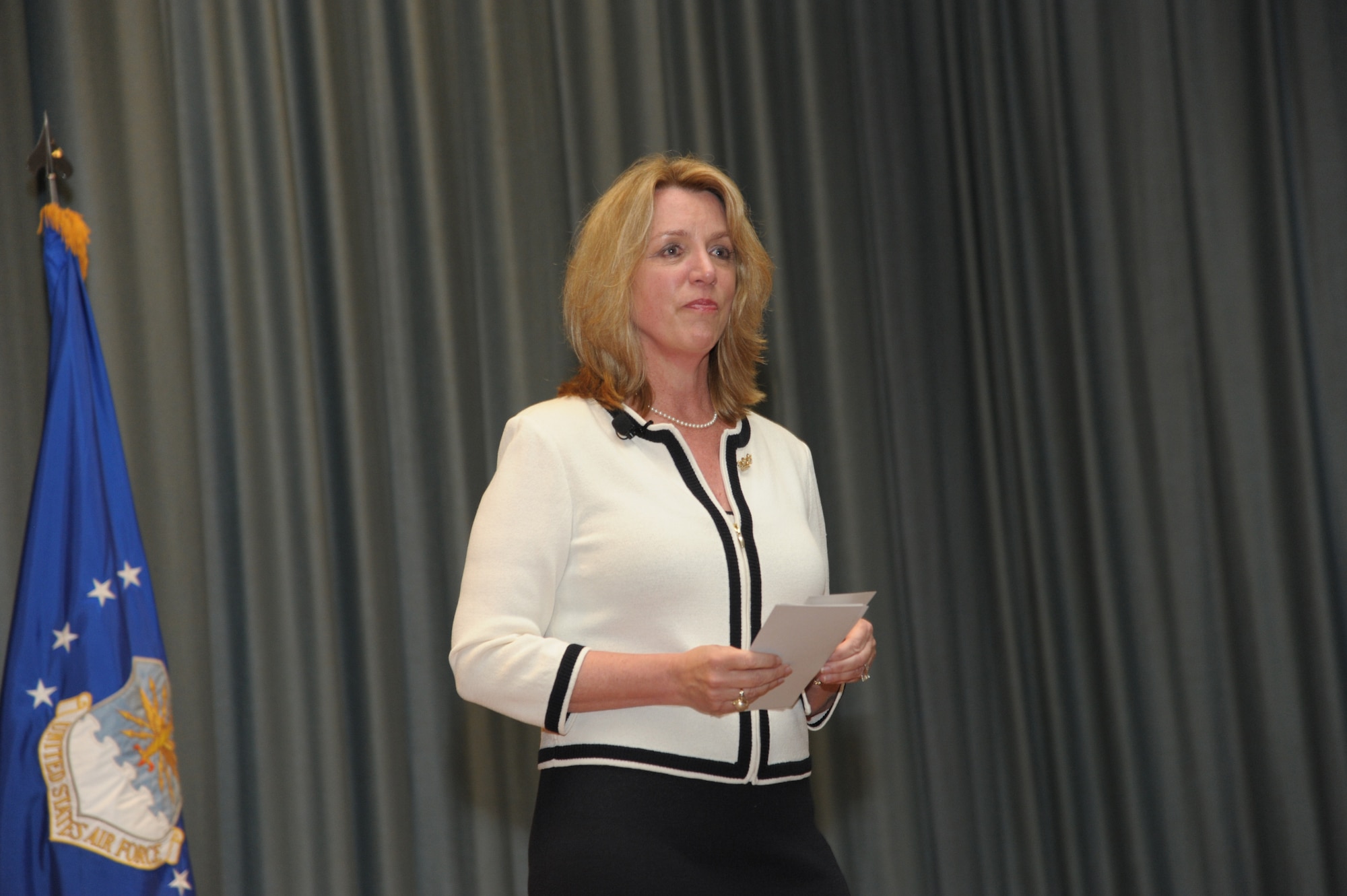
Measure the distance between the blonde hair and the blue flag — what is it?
136 cm

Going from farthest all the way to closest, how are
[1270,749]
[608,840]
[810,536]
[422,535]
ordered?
[1270,749] → [422,535] → [810,536] → [608,840]

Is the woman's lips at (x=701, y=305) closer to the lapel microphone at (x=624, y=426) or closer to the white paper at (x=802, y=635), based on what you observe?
the lapel microphone at (x=624, y=426)

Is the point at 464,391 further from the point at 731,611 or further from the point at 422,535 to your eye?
the point at 731,611

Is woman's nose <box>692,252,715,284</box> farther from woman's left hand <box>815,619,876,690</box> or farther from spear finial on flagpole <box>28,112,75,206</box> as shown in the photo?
spear finial on flagpole <box>28,112,75,206</box>

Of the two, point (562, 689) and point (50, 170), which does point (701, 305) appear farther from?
point (50, 170)

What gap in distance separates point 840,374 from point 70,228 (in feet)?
7.55

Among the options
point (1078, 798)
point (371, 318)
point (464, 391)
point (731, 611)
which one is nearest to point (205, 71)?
point (371, 318)

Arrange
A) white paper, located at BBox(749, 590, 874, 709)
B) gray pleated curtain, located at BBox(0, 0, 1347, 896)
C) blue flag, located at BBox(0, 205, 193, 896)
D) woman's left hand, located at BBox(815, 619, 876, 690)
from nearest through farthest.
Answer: white paper, located at BBox(749, 590, 874, 709) < woman's left hand, located at BBox(815, 619, 876, 690) < blue flag, located at BBox(0, 205, 193, 896) < gray pleated curtain, located at BBox(0, 0, 1347, 896)

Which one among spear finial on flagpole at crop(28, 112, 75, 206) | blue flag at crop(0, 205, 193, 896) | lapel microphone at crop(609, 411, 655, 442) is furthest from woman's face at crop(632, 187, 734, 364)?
spear finial on flagpole at crop(28, 112, 75, 206)

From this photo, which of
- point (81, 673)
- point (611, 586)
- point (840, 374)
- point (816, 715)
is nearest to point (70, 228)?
point (81, 673)

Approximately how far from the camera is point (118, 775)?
2.67m

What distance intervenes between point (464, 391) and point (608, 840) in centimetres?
210

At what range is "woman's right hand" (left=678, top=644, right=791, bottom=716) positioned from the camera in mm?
1586

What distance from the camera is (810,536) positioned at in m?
2.03
